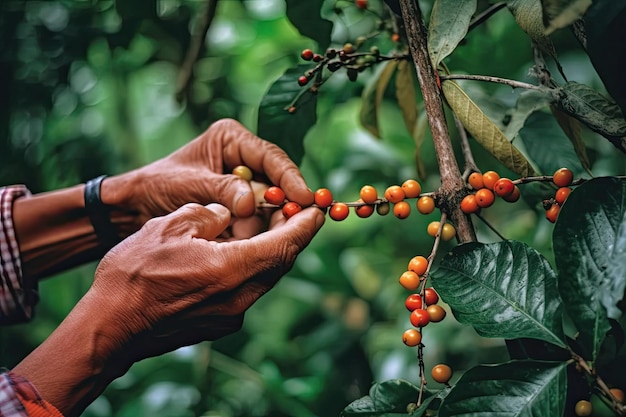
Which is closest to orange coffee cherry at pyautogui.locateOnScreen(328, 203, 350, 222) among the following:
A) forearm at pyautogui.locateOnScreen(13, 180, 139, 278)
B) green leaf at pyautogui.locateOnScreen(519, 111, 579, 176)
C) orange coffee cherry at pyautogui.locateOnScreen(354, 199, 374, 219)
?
orange coffee cherry at pyautogui.locateOnScreen(354, 199, 374, 219)

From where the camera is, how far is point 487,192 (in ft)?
2.50

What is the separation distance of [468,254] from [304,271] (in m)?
0.96

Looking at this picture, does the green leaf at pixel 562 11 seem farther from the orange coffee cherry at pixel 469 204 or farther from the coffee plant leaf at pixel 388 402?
the coffee plant leaf at pixel 388 402

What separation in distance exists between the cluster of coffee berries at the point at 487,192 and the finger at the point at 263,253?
9.4 inches

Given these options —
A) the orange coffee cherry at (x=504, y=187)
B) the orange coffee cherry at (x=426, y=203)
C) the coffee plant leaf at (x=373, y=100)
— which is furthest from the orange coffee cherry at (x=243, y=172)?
the orange coffee cherry at (x=504, y=187)

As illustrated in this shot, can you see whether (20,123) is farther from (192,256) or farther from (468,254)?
(468,254)

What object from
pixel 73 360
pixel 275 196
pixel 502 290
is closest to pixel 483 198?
pixel 502 290

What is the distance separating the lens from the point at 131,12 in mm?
1170

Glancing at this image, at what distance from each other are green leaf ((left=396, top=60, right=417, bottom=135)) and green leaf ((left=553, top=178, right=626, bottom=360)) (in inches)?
18.1

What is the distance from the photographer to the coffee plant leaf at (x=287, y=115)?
3.39 ft

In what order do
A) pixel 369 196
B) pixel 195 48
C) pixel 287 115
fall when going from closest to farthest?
1. pixel 369 196
2. pixel 287 115
3. pixel 195 48

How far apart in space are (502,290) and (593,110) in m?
0.23

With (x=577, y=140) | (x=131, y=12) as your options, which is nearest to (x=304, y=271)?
(x=131, y=12)

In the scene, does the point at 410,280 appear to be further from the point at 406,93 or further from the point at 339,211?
the point at 406,93
